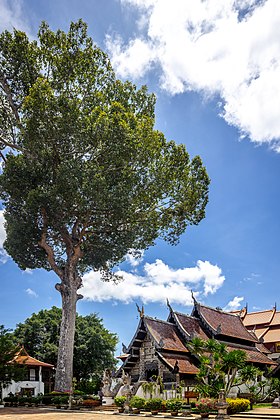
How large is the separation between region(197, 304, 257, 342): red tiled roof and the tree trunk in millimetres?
10053

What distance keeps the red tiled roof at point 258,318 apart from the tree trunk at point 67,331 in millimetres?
24114

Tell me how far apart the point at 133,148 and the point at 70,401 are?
1432 cm

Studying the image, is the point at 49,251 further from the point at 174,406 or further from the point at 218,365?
the point at 218,365

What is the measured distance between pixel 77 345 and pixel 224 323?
1423 cm

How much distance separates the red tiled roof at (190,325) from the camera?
28.8 metres

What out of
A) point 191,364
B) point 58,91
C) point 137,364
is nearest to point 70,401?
point 137,364

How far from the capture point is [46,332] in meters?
40.2

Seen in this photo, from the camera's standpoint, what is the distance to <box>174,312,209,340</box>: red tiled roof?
28.8m

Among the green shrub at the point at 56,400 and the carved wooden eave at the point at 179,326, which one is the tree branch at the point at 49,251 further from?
the carved wooden eave at the point at 179,326

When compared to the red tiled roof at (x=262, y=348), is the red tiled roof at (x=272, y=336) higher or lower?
higher

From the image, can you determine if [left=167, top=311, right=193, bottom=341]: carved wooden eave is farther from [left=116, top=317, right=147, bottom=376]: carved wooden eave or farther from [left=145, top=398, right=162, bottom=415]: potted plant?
[left=145, top=398, right=162, bottom=415]: potted plant

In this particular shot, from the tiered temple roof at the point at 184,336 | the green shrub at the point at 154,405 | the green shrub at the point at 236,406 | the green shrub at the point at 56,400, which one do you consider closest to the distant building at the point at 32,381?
the tiered temple roof at the point at 184,336

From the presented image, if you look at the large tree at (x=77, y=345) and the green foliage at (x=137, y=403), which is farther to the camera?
the large tree at (x=77, y=345)

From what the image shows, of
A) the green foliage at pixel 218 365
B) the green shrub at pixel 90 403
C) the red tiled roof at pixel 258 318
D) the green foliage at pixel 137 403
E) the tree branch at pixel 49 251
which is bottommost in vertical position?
the green shrub at pixel 90 403
